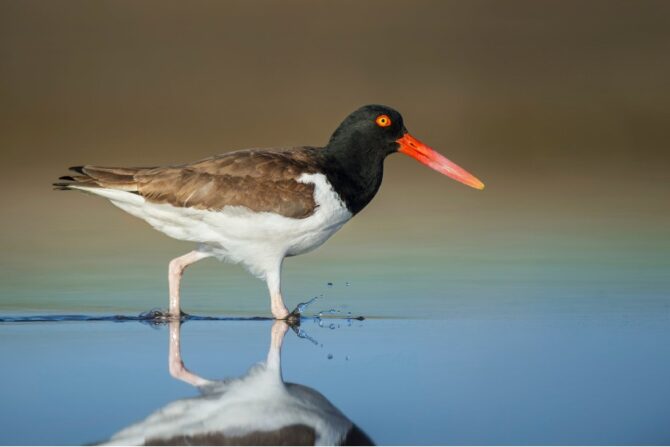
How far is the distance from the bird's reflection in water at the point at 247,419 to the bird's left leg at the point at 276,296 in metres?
1.75

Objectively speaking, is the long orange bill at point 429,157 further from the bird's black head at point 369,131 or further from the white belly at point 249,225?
the white belly at point 249,225

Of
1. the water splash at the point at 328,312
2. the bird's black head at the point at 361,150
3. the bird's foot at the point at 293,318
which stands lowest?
the bird's foot at the point at 293,318

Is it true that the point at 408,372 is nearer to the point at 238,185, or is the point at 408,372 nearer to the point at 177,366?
the point at 177,366

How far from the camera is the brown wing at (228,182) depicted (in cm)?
835

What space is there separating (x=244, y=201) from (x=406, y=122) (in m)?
10.3

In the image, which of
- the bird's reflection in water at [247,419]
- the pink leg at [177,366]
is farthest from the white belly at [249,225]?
the bird's reflection in water at [247,419]

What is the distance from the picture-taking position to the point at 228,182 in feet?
27.7

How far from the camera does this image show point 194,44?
843 inches

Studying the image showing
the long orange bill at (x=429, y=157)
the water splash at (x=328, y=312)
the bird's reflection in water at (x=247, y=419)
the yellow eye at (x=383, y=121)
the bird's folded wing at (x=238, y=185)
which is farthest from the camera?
the long orange bill at (x=429, y=157)

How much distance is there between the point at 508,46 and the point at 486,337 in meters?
14.5

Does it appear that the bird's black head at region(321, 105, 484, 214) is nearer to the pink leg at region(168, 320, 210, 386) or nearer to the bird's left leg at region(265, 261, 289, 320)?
the bird's left leg at region(265, 261, 289, 320)

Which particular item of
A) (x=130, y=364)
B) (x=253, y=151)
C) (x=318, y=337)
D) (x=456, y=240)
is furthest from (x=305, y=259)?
(x=130, y=364)

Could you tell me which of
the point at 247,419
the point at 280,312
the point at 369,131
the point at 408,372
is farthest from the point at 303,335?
the point at 247,419

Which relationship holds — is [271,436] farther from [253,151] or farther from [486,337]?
[253,151]
